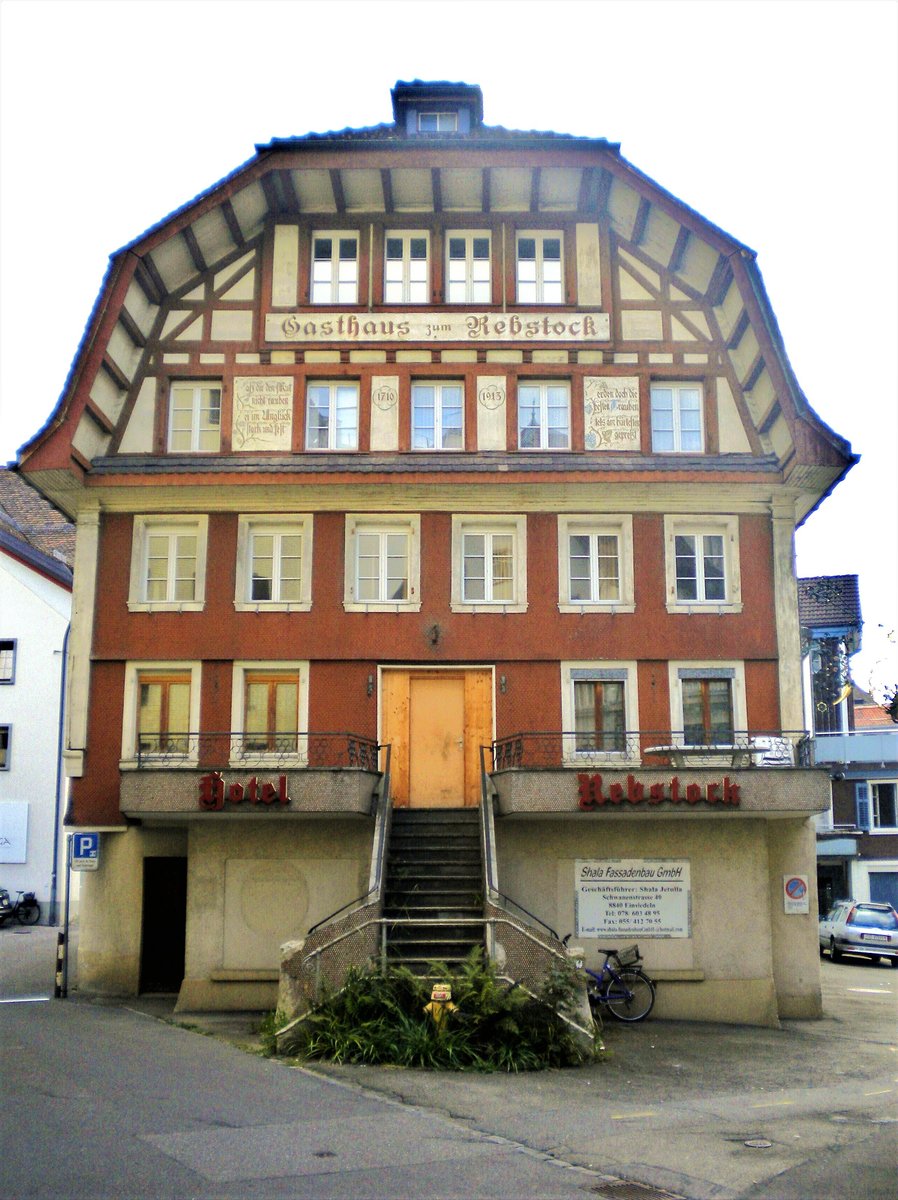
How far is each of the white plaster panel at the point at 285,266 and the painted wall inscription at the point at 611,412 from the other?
601cm

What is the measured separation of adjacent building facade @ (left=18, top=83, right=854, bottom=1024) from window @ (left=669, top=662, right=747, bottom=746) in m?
0.05

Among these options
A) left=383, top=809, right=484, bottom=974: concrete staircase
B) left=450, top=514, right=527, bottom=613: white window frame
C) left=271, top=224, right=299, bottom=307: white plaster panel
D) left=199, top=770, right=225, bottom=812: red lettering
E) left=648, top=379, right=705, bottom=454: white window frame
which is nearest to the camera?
left=383, top=809, right=484, bottom=974: concrete staircase

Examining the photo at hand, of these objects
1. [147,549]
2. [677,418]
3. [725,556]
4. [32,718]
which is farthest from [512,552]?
[32,718]

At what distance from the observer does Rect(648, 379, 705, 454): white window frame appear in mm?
24797

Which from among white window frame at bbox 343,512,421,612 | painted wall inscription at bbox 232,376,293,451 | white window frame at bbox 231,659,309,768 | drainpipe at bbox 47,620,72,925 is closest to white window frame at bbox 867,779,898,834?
drainpipe at bbox 47,620,72,925

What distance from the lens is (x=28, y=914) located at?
40156 mm

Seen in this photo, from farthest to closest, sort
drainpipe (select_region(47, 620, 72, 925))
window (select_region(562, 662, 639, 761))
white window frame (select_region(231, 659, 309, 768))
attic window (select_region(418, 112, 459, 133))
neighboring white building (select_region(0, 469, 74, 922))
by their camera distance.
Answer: neighboring white building (select_region(0, 469, 74, 922)) → drainpipe (select_region(47, 620, 72, 925)) → attic window (select_region(418, 112, 459, 133)) → window (select_region(562, 662, 639, 761)) → white window frame (select_region(231, 659, 309, 768))

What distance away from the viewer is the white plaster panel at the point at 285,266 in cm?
2538

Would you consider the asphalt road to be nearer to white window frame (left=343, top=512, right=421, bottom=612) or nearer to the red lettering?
the red lettering

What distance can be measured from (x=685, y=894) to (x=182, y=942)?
916cm

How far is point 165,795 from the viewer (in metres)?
21.6

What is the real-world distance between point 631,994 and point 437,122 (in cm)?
1757

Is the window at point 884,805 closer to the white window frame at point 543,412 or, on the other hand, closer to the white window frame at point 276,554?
the white window frame at point 543,412

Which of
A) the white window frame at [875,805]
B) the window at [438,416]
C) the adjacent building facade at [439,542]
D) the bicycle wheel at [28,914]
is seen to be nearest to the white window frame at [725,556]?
the adjacent building facade at [439,542]
